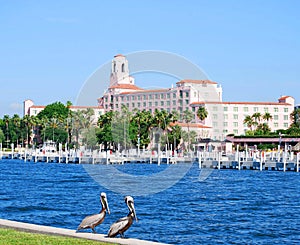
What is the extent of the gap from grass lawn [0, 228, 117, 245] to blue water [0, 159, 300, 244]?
6.45 m

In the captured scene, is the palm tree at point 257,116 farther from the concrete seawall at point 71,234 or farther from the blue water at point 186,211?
the concrete seawall at point 71,234

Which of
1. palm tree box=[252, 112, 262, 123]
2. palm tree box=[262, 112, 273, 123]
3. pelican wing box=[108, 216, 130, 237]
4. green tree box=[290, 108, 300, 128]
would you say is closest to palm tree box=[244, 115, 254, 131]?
palm tree box=[252, 112, 262, 123]

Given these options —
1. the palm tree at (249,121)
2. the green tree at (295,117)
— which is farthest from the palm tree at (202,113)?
the green tree at (295,117)

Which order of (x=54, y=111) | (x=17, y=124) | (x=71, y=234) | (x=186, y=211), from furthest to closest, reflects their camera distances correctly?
(x=54, y=111) < (x=17, y=124) < (x=186, y=211) < (x=71, y=234)

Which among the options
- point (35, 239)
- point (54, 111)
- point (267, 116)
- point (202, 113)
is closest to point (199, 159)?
point (202, 113)

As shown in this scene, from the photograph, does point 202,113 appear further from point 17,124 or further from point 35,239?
point 35,239

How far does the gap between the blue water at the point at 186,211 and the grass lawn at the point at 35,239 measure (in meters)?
6.45

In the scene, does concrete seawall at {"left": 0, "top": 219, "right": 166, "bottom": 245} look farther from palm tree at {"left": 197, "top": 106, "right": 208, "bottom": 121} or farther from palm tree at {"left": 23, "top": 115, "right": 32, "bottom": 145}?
palm tree at {"left": 23, "top": 115, "right": 32, "bottom": 145}

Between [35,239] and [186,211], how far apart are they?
15.7 meters

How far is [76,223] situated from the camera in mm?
25109

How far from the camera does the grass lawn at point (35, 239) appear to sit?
1479 centimetres

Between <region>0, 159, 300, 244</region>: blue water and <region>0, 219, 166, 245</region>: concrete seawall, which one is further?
<region>0, 159, 300, 244</region>: blue water

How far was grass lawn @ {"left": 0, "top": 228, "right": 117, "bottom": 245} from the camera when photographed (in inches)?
582

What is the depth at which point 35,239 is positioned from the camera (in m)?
15.2
